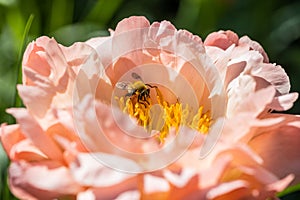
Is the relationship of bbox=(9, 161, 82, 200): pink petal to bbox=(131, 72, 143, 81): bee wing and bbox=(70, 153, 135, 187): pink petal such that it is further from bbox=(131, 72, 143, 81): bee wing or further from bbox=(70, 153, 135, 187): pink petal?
bbox=(131, 72, 143, 81): bee wing

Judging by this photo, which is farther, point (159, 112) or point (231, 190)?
point (159, 112)

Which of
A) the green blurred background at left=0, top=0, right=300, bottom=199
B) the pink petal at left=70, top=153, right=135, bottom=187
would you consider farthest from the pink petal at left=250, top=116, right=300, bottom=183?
the green blurred background at left=0, top=0, right=300, bottom=199

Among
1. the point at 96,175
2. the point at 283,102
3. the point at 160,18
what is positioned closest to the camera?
the point at 96,175

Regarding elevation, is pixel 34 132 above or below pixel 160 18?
above

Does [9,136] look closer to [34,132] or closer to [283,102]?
[34,132]

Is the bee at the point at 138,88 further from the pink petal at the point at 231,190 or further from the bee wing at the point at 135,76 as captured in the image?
the pink petal at the point at 231,190

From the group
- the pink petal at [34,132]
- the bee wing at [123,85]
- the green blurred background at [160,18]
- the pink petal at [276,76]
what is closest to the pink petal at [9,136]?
the pink petal at [34,132]

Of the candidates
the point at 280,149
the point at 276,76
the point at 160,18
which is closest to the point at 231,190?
the point at 280,149
